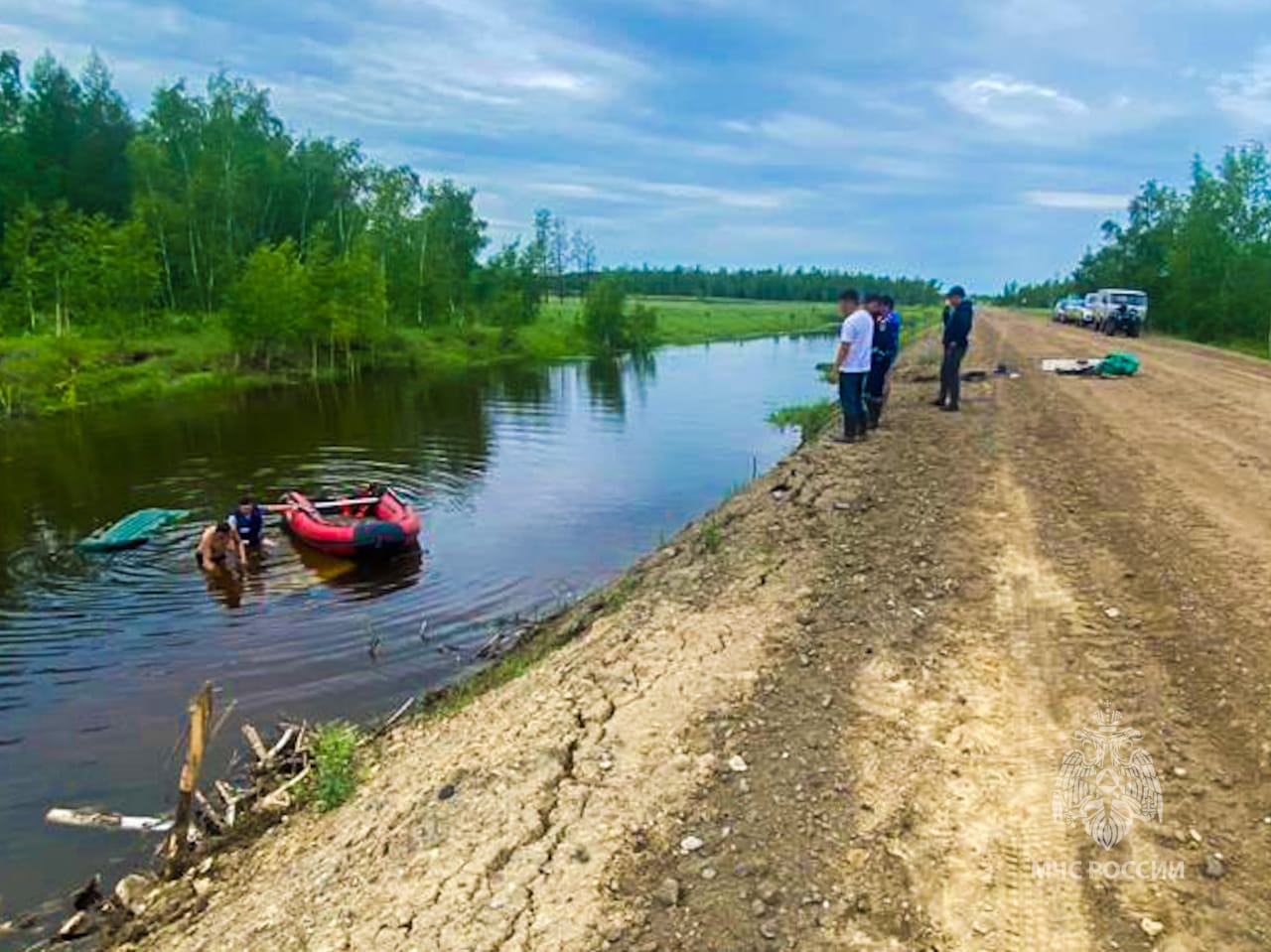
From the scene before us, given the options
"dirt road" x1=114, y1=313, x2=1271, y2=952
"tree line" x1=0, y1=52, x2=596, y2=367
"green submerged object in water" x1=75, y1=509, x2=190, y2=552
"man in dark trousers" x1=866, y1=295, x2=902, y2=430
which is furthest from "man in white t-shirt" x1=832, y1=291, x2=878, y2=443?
"tree line" x1=0, y1=52, x2=596, y2=367

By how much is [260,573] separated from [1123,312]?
41697mm

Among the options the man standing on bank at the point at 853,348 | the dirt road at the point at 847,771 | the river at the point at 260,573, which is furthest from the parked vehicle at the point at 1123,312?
the dirt road at the point at 847,771

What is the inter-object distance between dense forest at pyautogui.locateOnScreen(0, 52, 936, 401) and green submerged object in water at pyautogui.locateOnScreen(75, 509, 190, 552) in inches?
881

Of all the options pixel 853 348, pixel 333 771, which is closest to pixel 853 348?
pixel 853 348

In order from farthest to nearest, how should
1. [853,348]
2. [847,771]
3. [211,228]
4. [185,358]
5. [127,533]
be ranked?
[211,228] < [185,358] < [127,533] < [853,348] < [847,771]

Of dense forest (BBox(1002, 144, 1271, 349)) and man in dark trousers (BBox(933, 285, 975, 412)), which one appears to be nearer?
man in dark trousers (BBox(933, 285, 975, 412))

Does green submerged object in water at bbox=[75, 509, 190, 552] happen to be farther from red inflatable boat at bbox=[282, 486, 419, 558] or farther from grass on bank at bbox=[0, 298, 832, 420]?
grass on bank at bbox=[0, 298, 832, 420]

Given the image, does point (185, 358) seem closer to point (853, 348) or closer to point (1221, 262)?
point (853, 348)

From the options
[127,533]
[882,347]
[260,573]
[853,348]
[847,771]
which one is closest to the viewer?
[847,771]

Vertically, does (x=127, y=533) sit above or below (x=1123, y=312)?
below

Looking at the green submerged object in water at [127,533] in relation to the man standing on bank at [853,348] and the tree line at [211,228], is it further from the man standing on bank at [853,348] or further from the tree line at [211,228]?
the tree line at [211,228]

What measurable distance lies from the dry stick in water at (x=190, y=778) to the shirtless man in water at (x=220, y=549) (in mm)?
9615

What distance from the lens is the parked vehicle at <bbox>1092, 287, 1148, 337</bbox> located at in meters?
41.8

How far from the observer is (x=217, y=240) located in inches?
2163
